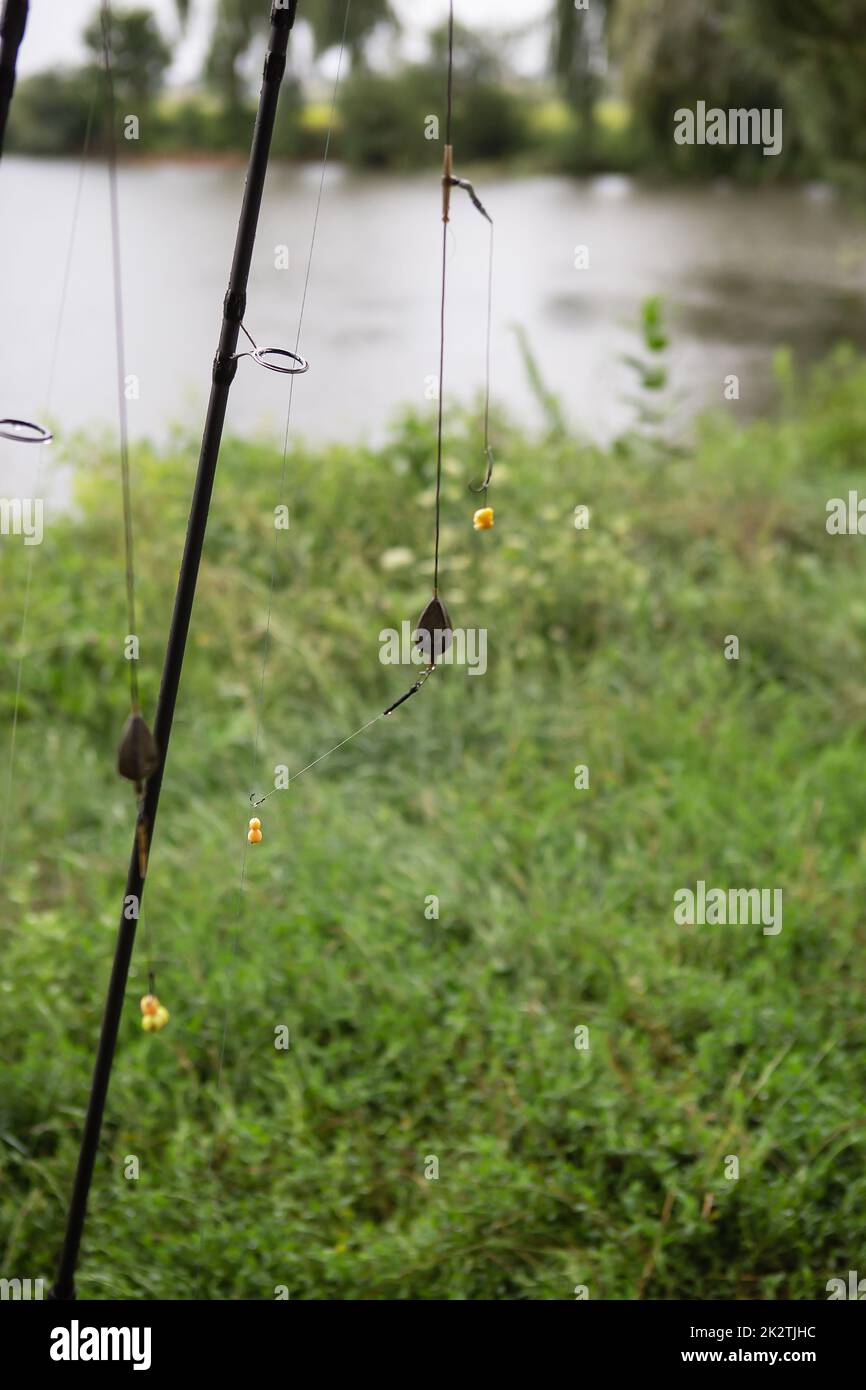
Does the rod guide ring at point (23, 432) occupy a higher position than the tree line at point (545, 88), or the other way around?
the tree line at point (545, 88)

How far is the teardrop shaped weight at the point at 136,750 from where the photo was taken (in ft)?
1.94

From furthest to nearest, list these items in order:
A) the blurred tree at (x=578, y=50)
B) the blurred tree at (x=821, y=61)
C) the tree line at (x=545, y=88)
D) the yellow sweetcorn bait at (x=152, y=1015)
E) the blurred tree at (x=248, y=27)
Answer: the blurred tree at (x=578, y=50) → the blurred tree at (x=248, y=27) → the tree line at (x=545, y=88) → the blurred tree at (x=821, y=61) → the yellow sweetcorn bait at (x=152, y=1015)

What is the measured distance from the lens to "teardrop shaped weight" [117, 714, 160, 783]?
592mm

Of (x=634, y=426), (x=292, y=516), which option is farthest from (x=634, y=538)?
(x=292, y=516)

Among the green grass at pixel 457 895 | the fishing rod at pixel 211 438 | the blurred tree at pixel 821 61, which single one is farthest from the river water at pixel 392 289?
the fishing rod at pixel 211 438

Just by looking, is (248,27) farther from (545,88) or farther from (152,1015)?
(152,1015)

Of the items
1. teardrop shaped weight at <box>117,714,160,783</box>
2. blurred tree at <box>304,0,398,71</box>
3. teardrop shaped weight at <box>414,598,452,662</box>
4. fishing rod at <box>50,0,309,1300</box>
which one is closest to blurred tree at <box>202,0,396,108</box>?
blurred tree at <box>304,0,398,71</box>

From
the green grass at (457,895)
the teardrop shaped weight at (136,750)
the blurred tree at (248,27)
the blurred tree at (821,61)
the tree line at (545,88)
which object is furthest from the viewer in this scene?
the blurred tree at (248,27)

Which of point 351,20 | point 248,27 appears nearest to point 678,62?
point 351,20

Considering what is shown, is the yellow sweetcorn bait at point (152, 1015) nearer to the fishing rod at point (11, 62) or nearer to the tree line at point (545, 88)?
the fishing rod at point (11, 62)

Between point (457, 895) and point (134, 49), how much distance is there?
2347 millimetres

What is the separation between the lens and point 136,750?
0.59m

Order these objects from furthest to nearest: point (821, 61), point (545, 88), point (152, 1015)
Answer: point (545, 88) → point (821, 61) → point (152, 1015)

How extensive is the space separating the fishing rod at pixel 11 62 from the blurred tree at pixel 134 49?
2511 millimetres
